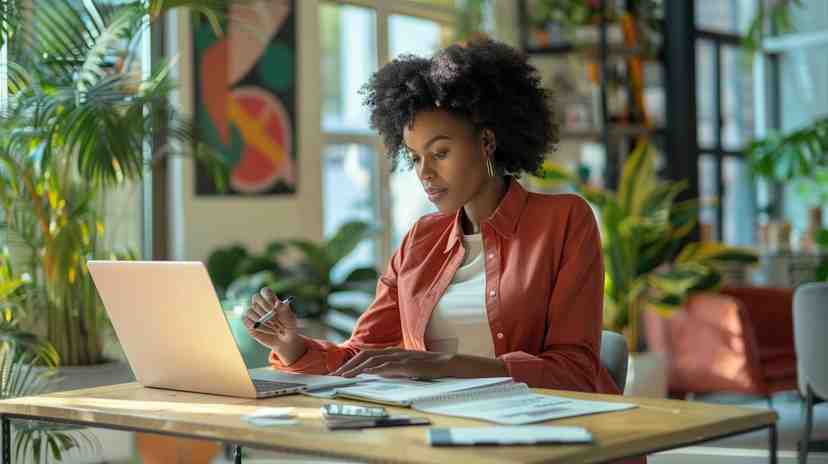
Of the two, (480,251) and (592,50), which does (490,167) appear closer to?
(480,251)

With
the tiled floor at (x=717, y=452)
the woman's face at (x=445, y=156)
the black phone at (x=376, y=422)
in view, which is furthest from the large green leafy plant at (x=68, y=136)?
the black phone at (x=376, y=422)

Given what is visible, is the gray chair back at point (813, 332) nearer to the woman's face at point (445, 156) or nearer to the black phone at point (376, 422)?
the woman's face at point (445, 156)

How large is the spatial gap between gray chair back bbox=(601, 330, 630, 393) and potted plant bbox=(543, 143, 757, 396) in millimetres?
3528

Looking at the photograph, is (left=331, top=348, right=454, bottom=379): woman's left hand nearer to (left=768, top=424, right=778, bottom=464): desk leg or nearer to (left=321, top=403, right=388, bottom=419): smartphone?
(left=321, top=403, right=388, bottom=419): smartphone

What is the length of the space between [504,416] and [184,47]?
477 centimetres

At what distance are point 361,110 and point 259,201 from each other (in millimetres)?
958

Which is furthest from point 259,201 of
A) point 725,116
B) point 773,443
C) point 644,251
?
point 773,443

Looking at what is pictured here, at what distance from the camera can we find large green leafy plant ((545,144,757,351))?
6.05 metres

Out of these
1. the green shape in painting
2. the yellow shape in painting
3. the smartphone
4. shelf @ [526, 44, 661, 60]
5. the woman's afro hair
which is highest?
shelf @ [526, 44, 661, 60]

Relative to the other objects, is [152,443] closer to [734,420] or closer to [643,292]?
[734,420]

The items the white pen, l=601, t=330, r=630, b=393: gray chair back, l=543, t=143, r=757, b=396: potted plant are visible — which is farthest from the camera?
l=543, t=143, r=757, b=396: potted plant

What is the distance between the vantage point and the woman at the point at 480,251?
2.29m

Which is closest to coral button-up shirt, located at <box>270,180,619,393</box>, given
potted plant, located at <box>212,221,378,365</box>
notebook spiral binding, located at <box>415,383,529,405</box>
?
notebook spiral binding, located at <box>415,383,529,405</box>

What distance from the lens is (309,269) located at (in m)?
6.12
